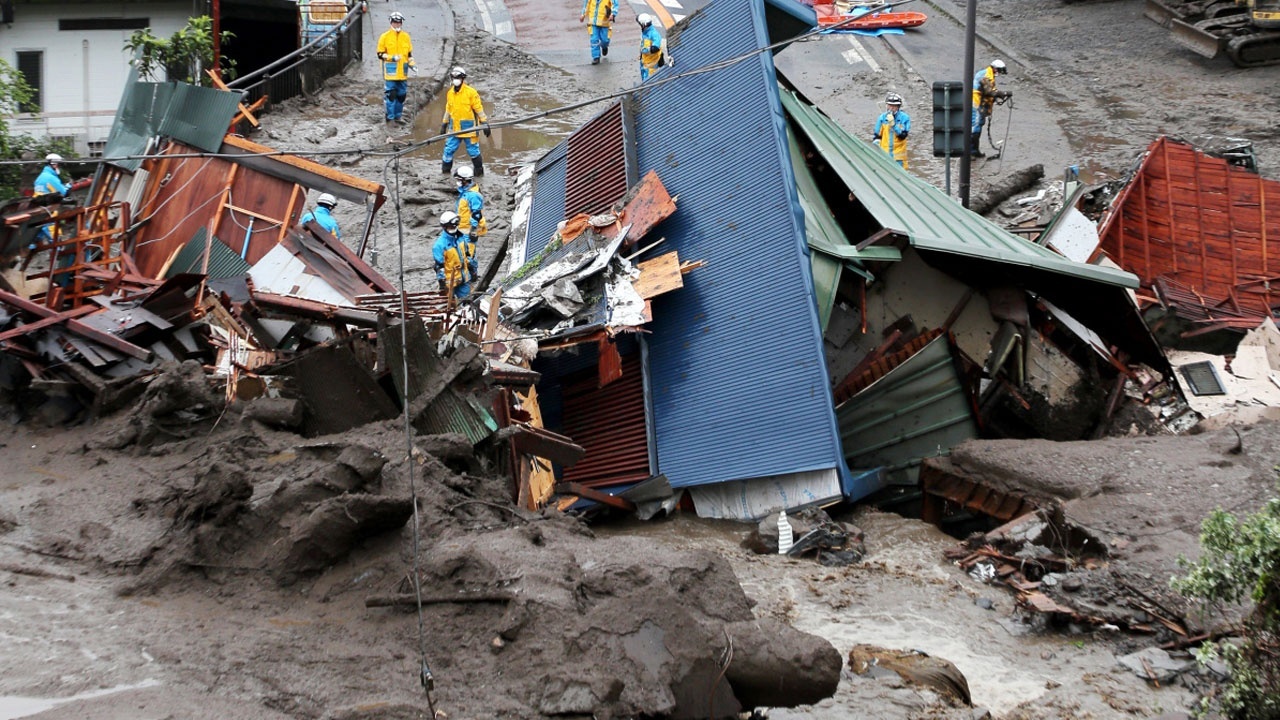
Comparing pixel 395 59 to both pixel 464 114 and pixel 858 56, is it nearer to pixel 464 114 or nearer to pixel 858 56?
pixel 464 114

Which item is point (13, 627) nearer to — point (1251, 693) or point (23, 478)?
point (23, 478)

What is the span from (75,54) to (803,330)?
1515 centimetres

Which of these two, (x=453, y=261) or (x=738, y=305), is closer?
(x=738, y=305)

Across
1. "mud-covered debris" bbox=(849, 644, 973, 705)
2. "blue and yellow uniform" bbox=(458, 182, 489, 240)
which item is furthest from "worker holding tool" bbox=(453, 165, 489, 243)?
"mud-covered debris" bbox=(849, 644, 973, 705)

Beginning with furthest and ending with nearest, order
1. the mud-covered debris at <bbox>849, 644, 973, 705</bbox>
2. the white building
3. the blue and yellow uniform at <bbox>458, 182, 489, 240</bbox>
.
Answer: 1. the white building
2. the blue and yellow uniform at <bbox>458, 182, 489, 240</bbox>
3. the mud-covered debris at <bbox>849, 644, 973, 705</bbox>

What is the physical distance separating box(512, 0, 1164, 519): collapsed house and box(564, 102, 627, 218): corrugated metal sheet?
29 centimetres

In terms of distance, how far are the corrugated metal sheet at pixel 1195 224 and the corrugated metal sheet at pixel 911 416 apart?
464 cm

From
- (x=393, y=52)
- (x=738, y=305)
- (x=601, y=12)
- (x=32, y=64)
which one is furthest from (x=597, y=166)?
(x=32, y=64)

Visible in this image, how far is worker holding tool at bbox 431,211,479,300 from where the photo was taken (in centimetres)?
1418

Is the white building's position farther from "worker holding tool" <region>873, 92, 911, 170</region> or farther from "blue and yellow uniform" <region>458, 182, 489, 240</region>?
"worker holding tool" <region>873, 92, 911, 170</region>

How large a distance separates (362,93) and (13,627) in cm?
1592

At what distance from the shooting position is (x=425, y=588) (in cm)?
648

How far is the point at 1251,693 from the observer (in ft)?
22.1

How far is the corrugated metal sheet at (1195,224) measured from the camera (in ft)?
50.2
